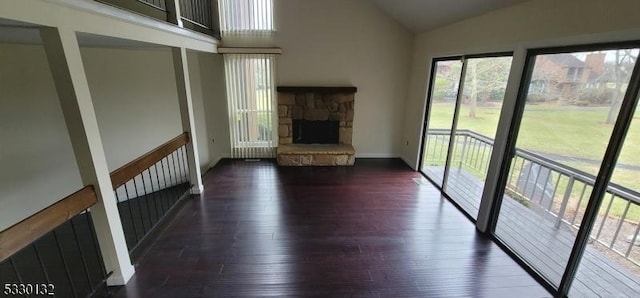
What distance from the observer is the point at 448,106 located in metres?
4.37

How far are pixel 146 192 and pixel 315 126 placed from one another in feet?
10.4

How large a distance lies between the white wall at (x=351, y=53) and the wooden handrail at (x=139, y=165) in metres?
2.54

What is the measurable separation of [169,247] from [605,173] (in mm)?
3704

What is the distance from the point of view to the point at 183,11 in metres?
4.10

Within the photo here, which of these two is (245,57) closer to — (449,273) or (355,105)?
(355,105)

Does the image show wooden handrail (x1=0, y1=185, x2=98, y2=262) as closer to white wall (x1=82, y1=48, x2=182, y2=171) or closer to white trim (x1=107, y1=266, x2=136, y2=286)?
white trim (x1=107, y1=266, x2=136, y2=286)

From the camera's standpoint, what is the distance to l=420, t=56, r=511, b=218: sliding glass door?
11.1 feet

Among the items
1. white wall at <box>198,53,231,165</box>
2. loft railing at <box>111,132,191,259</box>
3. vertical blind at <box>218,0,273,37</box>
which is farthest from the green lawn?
white wall at <box>198,53,231,165</box>

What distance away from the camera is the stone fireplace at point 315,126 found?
5203 millimetres

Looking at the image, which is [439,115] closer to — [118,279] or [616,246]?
[616,246]

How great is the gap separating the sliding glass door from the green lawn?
0.44m

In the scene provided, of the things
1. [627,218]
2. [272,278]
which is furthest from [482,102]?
[272,278]

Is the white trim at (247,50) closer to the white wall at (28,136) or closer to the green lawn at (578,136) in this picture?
the white wall at (28,136)

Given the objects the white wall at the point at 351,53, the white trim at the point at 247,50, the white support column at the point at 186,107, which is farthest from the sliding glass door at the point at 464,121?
the white support column at the point at 186,107
